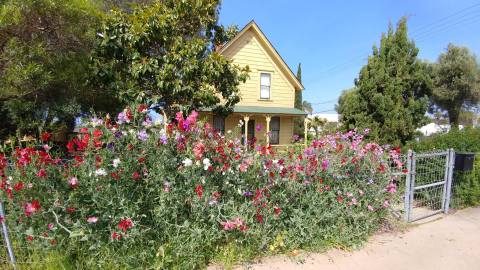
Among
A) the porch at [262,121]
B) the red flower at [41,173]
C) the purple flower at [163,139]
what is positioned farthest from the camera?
the porch at [262,121]

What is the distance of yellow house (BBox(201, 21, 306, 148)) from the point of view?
15367 millimetres

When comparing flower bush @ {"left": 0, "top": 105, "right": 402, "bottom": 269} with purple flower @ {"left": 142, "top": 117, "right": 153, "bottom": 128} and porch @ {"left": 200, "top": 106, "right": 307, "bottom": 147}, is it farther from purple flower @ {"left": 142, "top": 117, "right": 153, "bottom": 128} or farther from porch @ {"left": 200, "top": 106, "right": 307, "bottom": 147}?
porch @ {"left": 200, "top": 106, "right": 307, "bottom": 147}

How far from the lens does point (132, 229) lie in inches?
116

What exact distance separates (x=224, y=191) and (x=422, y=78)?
894 centimetres

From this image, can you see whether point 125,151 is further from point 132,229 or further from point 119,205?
point 132,229

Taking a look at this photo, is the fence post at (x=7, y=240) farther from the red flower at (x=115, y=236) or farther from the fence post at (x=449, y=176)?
the fence post at (x=449, y=176)

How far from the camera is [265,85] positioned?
648 inches

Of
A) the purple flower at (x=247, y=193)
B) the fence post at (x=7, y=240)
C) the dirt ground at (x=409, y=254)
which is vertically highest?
the purple flower at (x=247, y=193)

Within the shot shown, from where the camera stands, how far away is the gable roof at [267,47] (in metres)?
15.1

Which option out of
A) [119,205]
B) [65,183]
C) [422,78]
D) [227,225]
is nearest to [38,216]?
[65,183]

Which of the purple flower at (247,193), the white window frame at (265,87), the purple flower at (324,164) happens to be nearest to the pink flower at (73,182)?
the purple flower at (247,193)

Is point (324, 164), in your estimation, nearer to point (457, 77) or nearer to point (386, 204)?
point (386, 204)

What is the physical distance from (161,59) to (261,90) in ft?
32.5

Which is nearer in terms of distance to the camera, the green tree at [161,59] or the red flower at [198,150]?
the red flower at [198,150]
